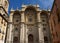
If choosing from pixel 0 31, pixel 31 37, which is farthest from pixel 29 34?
pixel 0 31

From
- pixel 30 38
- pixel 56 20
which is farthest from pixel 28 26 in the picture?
pixel 56 20

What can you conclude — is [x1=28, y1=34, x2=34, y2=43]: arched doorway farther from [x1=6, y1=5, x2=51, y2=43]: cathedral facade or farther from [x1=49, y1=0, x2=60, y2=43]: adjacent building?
[x1=49, y1=0, x2=60, y2=43]: adjacent building

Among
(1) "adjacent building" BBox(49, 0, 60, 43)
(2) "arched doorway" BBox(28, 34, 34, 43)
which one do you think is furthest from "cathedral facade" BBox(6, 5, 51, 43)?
(1) "adjacent building" BBox(49, 0, 60, 43)

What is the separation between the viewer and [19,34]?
104ft

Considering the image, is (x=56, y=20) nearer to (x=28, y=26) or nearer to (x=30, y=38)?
(x=30, y=38)

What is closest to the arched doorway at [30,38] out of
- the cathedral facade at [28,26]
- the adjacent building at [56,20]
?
the cathedral facade at [28,26]

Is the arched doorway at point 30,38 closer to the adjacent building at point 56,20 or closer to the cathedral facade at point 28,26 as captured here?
the cathedral facade at point 28,26

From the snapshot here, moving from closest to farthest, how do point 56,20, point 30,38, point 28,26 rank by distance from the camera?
1. point 56,20
2. point 30,38
3. point 28,26

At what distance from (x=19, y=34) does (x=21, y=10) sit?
6.98 m

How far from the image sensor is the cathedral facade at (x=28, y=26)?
31.1 m

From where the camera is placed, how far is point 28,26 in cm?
3309

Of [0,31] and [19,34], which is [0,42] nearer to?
[0,31]

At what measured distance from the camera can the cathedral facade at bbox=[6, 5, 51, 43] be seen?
31.1 metres

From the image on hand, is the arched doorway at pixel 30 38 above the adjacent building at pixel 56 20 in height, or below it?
below
